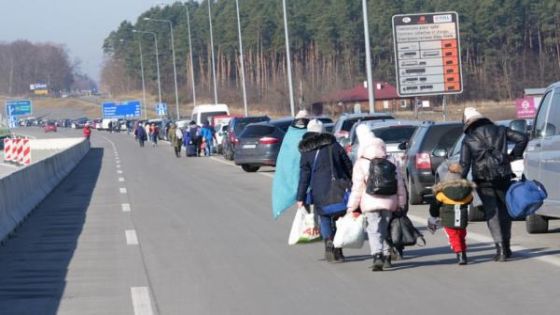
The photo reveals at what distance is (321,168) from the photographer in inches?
491

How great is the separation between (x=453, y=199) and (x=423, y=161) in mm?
7824

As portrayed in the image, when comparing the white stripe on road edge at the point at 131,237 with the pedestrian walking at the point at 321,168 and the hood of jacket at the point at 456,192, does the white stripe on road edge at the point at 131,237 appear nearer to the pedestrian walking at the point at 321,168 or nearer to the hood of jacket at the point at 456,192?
the pedestrian walking at the point at 321,168

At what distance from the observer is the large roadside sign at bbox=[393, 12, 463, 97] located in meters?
35.8

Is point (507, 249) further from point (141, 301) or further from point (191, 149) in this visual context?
point (191, 149)

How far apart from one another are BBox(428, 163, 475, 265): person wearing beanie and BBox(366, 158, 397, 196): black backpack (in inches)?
27.8

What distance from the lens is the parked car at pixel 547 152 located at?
43.8 feet

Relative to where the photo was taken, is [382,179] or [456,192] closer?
[382,179]

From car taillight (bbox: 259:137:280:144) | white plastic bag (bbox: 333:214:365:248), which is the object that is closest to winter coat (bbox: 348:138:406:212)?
white plastic bag (bbox: 333:214:365:248)

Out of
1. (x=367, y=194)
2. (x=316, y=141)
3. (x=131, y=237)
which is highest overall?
(x=316, y=141)

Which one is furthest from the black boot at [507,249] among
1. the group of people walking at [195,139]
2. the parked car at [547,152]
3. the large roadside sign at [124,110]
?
the large roadside sign at [124,110]

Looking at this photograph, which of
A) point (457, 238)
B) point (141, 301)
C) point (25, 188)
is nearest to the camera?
point (141, 301)

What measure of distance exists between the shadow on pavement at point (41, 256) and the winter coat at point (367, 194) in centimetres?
308

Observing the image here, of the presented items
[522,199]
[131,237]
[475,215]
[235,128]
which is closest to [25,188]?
[131,237]

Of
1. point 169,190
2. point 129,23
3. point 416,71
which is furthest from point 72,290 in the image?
point 129,23
